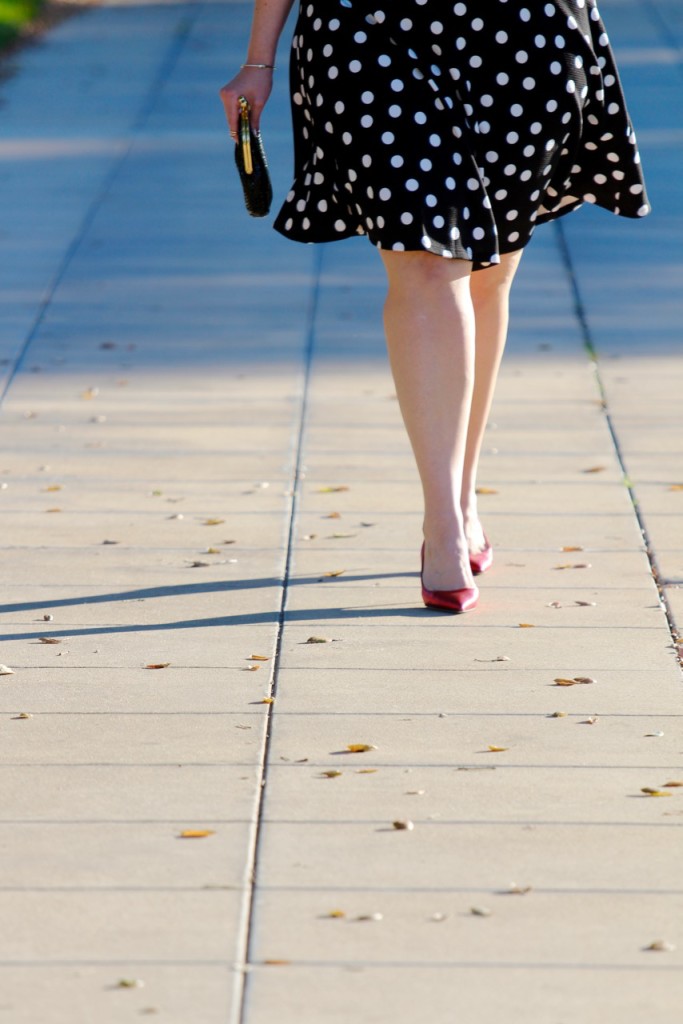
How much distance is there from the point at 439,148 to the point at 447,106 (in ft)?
0.31

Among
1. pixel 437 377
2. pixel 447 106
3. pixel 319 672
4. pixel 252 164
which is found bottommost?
pixel 319 672

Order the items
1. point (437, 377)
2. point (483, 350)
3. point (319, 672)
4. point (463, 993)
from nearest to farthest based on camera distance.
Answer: point (463, 993)
point (319, 672)
point (437, 377)
point (483, 350)

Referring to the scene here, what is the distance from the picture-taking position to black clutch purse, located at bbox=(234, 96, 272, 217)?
344cm

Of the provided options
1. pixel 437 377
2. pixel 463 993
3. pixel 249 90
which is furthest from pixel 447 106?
pixel 463 993

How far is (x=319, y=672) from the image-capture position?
320cm

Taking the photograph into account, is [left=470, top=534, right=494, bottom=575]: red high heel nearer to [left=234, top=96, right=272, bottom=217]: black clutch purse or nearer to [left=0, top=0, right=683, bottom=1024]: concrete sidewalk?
[left=0, top=0, right=683, bottom=1024]: concrete sidewalk

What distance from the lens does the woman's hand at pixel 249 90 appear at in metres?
3.41

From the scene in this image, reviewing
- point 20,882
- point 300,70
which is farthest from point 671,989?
point 300,70

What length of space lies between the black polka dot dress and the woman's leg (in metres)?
0.09

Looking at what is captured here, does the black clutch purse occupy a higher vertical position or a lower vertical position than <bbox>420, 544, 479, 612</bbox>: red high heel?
higher

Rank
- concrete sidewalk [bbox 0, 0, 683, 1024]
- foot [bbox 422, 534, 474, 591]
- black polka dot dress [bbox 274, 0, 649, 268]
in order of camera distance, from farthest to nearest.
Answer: foot [bbox 422, 534, 474, 591]
black polka dot dress [bbox 274, 0, 649, 268]
concrete sidewalk [bbox 0, 0, 683, 1024]

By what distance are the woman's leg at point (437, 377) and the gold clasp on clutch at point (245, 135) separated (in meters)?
0.37

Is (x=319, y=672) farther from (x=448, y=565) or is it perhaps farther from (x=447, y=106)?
(x=447, y=106)

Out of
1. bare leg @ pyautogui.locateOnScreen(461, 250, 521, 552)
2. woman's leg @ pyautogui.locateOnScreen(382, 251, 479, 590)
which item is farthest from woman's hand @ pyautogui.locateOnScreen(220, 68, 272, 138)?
bare leg @ pyautogui.locateOnScreen(461, 250, 521, 552)
